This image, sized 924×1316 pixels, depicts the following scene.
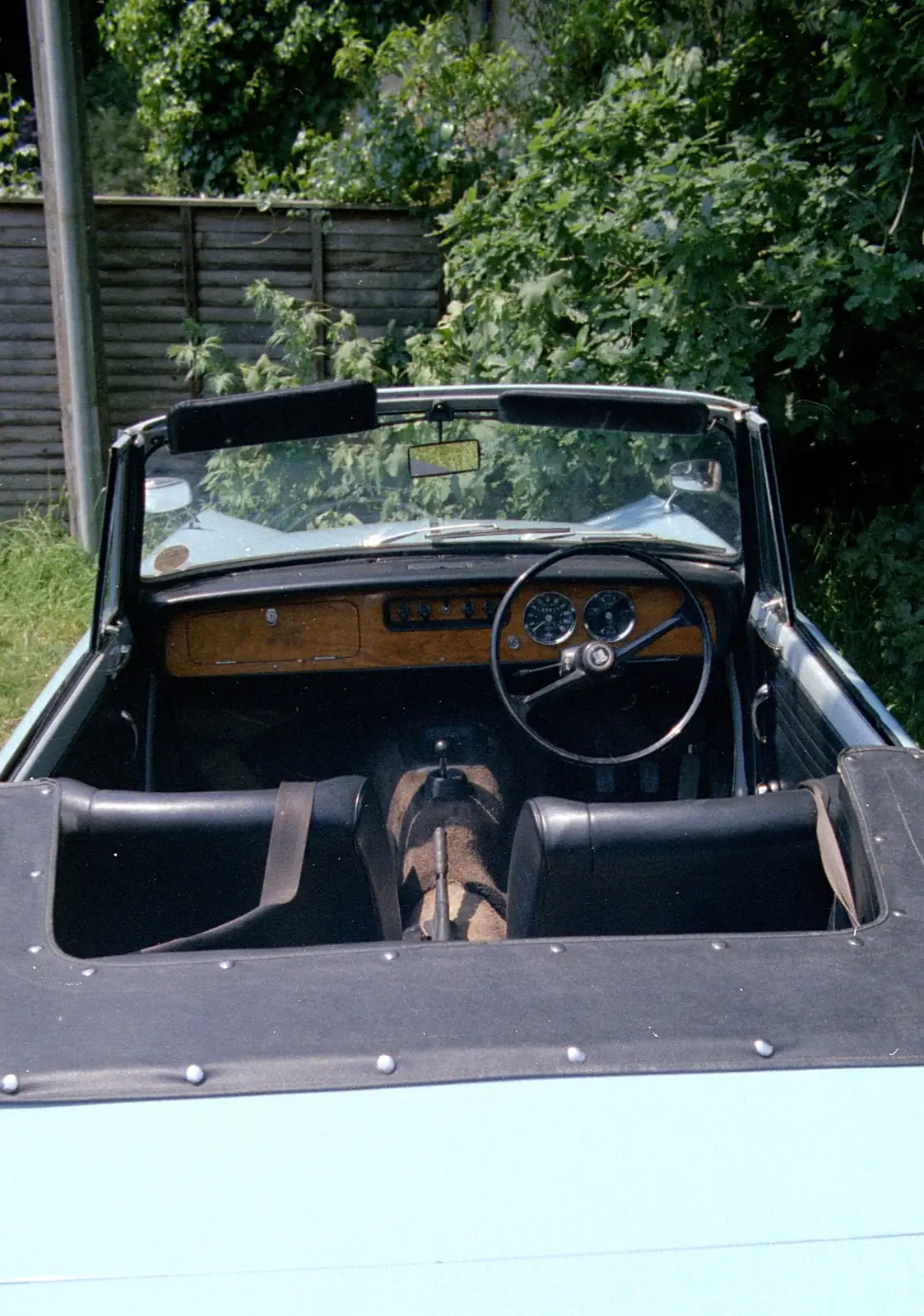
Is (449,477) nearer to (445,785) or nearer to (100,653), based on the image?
(445,785)

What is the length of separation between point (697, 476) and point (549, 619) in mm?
519

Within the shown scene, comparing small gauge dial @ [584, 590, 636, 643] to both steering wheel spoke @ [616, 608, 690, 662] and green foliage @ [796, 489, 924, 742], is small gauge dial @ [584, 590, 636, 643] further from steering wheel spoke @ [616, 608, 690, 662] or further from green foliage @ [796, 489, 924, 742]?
green foliage @ [796, 489, 924, 742]

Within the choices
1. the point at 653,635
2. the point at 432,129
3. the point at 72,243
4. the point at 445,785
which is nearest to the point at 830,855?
the point at 653,635

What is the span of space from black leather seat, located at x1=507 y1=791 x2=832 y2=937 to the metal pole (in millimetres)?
5178

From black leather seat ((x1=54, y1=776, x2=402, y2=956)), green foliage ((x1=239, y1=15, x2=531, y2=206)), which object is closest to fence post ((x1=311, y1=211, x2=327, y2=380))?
green foliage ((x1=239, y1=15, x2=531, y2=206))

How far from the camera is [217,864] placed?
2.07 m

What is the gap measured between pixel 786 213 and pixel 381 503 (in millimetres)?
2640

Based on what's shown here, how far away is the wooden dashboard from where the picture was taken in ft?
10.8

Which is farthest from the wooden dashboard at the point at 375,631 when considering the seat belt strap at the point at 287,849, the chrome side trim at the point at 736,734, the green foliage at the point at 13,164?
the green foliage at the point at 13,164

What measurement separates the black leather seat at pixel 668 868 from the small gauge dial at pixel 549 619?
4.30 feet

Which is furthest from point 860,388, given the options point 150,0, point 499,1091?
point 150,0

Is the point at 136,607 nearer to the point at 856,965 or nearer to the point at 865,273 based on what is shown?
the point at 856,965

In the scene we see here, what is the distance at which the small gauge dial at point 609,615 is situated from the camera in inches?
129

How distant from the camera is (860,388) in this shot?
552 cm
